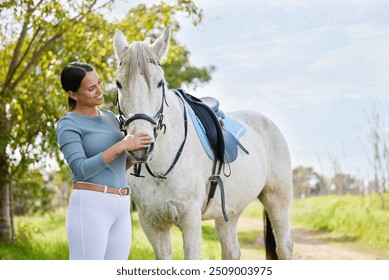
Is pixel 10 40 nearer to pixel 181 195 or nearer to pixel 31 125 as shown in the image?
pixel 31 125

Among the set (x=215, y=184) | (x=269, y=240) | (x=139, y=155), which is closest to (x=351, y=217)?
(x=269, y=240)

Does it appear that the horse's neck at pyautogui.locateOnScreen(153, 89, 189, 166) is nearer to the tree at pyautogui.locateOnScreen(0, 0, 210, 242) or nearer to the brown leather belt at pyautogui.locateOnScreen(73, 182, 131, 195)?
the brown leather belt at pyautogui.locateOnScreen(73, 182, 131, 195)

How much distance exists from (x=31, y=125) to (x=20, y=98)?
0.41m

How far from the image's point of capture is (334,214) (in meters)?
11.3

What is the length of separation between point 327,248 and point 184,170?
19.7ft

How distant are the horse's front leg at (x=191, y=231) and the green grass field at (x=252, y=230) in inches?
144

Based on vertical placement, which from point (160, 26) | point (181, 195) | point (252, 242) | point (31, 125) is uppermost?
point (160, 26)

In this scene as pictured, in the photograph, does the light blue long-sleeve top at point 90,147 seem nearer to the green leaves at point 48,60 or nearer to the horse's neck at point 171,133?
the horse's neck at point 171,133

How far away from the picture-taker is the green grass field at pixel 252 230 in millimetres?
7586

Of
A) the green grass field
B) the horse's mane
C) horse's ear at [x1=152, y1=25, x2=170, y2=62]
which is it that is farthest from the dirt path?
the horse's mane

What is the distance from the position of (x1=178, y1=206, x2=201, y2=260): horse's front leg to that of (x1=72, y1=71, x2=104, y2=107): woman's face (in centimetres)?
128

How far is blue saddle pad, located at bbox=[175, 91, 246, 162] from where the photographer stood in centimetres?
386

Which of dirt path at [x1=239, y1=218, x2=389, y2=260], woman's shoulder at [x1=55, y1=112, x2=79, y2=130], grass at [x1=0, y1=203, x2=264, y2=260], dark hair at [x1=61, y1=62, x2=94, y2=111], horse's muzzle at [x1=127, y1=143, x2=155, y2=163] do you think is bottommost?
dirt path at [x1=239, y1=218, x2=389, y2=260]
